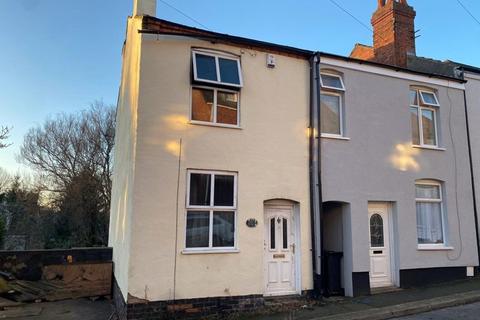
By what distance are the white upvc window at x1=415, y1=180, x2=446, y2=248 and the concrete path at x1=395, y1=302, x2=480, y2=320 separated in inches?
103

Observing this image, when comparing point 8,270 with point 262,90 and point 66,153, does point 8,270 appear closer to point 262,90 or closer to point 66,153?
point 262,90

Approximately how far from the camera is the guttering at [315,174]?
9.01 m

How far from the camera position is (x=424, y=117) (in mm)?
11484

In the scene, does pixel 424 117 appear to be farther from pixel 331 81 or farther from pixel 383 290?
pixel 383 290

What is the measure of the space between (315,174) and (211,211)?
9.38 ft

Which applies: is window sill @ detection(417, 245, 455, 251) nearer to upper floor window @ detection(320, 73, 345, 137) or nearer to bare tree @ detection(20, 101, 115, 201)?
upper floor window @ detection(320, 73, 345, 137)

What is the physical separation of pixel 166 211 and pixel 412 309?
570 centimetres

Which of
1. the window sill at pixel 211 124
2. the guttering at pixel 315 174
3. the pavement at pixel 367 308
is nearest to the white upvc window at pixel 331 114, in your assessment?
the guttering at pixel 315 174

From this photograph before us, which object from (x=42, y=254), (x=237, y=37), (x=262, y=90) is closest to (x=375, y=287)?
(x=262, y=90)

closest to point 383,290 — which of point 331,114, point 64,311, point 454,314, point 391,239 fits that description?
point 391,239

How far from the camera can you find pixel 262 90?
362 inches

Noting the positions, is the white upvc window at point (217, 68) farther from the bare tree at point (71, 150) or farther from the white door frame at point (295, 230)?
the bare tree at point (71, 150)

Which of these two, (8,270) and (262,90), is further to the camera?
(8,270)

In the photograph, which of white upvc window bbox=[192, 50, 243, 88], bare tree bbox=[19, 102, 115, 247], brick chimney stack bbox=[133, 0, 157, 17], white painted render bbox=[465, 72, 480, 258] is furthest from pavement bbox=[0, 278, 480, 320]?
bare tree bbox=[19, 102, 115, 247]
